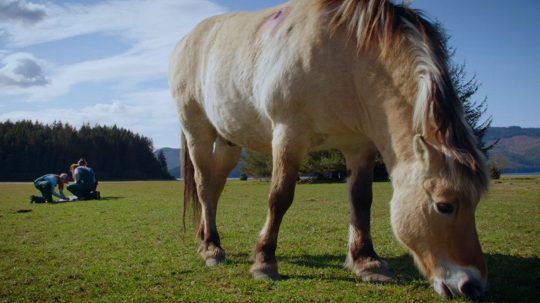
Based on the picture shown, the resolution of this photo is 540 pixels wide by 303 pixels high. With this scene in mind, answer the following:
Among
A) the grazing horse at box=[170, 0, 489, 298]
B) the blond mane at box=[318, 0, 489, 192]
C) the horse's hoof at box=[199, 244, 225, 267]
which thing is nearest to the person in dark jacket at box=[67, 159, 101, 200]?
the grazing horse at box=[170, 0, 489, 298]

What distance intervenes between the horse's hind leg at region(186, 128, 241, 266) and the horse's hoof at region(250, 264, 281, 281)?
1736mm

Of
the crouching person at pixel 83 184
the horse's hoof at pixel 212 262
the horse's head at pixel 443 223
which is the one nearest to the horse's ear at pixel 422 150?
the horse's head at pixel 443 223

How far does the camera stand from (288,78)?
461 centimetres

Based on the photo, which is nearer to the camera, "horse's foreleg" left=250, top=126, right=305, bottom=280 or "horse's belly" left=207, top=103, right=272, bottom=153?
"horse's foreleg" left=250, top=126, right=305, bottom=280

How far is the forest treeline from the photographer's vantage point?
73875 millimetres

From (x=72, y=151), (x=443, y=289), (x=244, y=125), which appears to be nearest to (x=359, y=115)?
(x=244, y=125)

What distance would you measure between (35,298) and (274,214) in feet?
8.17

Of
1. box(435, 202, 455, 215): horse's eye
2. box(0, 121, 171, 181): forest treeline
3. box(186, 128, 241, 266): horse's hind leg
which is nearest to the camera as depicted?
box(435, 202, 455, 215): horse's eye

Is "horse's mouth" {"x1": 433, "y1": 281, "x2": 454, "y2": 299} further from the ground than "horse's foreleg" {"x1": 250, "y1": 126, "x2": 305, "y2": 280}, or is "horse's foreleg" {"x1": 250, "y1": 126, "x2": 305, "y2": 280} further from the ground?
"horse's foreleg" {"x1": 250, "y1": 126, "x2": 305, "y2": 280}

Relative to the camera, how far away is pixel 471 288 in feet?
11.4

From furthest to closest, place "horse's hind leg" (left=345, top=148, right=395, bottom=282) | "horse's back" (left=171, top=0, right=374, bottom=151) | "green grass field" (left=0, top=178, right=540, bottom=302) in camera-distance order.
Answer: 1. "horse's hind leg" (left=345, top=148, right=395, bottom=282)
2. "horse's back" (left=171, top=0, right=374, bottom=151)
3. "green grass field" (left=0, top=178, right=540, bottom=302)

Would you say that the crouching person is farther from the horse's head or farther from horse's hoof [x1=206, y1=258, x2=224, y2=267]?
the horse's head

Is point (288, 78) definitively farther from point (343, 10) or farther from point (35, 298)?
point (35, 298)

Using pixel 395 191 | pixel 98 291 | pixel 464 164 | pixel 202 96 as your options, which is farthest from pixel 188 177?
pixel 464 164
